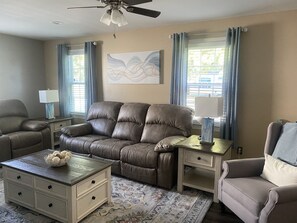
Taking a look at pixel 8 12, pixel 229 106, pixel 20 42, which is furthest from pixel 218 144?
pixel 20 42

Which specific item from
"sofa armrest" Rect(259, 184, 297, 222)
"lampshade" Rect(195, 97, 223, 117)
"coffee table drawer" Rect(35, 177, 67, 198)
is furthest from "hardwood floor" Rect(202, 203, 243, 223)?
"coffee table drawer" Rect(35, 177, 67, 198)

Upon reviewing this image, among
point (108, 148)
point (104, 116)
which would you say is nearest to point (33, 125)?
point (104, 116)

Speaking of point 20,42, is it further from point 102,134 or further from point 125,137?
point 125,137

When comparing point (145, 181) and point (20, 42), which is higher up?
point (20, 42)

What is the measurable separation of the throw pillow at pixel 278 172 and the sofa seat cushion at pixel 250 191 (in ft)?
0.20

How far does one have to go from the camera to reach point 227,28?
3271mm

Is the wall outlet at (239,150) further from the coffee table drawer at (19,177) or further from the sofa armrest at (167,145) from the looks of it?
the coffee table drawer at (19,177)

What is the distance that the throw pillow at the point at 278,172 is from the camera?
1.95 meters

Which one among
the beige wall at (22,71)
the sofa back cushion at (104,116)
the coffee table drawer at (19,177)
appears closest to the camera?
the coffee table drawer at (19,177)

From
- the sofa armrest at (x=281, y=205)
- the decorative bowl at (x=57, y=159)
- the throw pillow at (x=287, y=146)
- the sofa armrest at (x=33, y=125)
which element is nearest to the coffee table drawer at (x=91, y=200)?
the decorative bowl at (x=57, y=159)

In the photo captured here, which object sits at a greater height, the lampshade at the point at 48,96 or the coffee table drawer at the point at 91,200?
the lampshade at the point at 48,96

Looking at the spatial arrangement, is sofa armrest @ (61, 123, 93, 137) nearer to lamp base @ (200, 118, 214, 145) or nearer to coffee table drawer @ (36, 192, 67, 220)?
coffee table drawer @ (36, 192, 67, 220)

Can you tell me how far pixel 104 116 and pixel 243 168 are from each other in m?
2.60

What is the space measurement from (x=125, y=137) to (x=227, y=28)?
7.56ft
